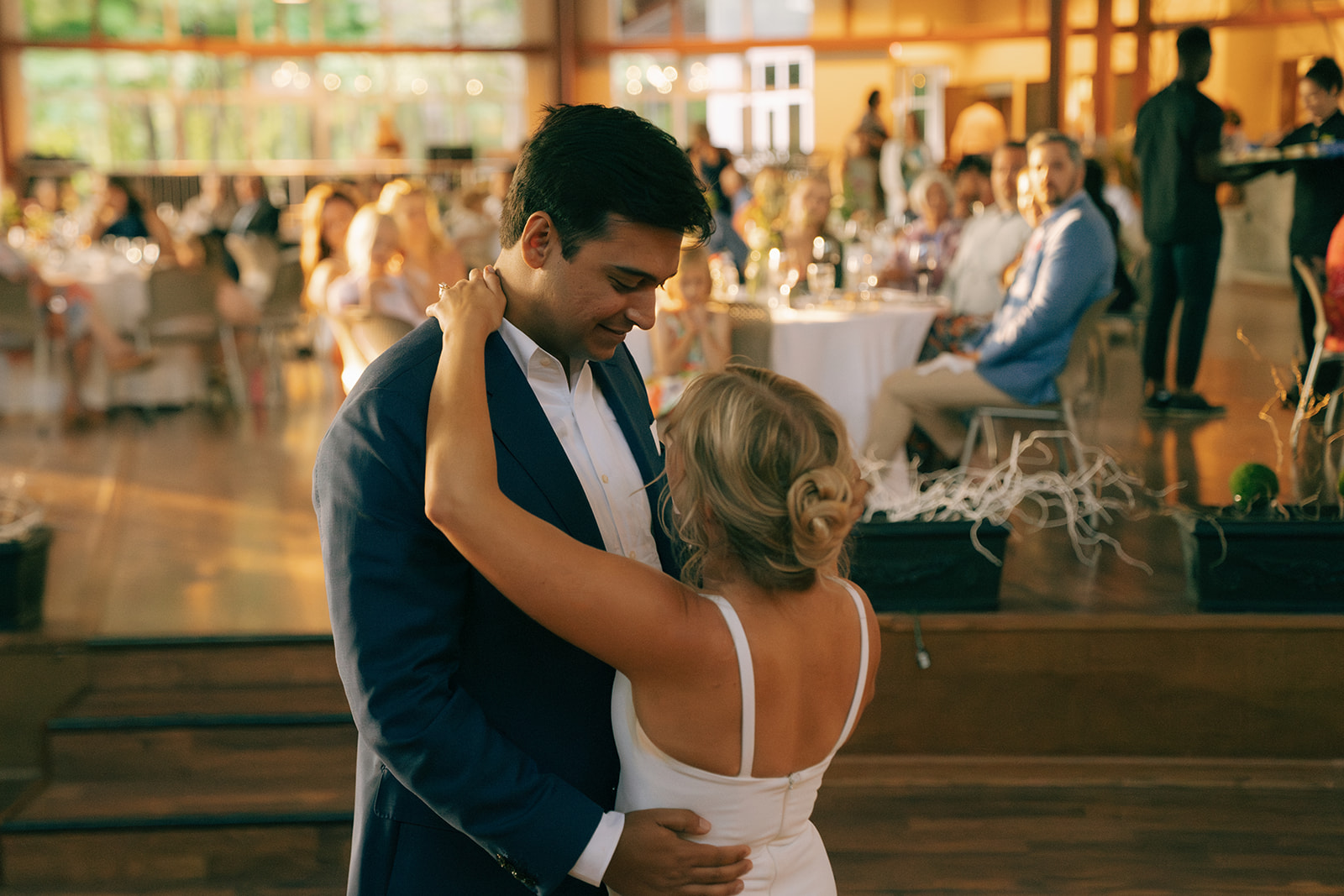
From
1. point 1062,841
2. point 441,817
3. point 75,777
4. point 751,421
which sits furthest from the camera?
point 75,777

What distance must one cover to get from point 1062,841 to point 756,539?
198 cm

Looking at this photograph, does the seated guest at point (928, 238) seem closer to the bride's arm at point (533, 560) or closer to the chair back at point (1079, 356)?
the chair back at point (1079, 356)

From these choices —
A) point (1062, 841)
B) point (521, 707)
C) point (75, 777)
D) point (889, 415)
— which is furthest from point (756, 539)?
point (889, 415)


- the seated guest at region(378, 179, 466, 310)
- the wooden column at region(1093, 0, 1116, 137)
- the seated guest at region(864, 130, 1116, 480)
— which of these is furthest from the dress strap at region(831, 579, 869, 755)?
the wooden column at region(1093, 0, 1116, 137)

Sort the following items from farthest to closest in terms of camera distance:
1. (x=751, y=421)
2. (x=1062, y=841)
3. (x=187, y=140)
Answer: (x=187, y=140) < (x=1062, y=841) < (x=751, y=421)

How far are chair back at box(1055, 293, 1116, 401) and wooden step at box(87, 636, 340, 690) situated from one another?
2619 mm

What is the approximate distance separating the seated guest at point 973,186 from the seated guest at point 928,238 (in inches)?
15.1

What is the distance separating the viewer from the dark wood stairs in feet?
9.26

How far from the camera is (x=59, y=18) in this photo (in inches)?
693

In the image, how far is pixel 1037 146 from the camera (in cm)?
421

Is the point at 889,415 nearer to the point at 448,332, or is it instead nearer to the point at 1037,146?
the point at 1037,146

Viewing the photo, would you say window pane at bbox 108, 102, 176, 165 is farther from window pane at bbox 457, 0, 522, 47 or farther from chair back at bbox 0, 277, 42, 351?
chair back at bbox 0, 277, 42, 351

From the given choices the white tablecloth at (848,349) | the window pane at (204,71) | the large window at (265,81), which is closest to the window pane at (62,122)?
the large window at (265,81)

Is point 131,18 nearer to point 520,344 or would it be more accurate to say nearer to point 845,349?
point 845,349
